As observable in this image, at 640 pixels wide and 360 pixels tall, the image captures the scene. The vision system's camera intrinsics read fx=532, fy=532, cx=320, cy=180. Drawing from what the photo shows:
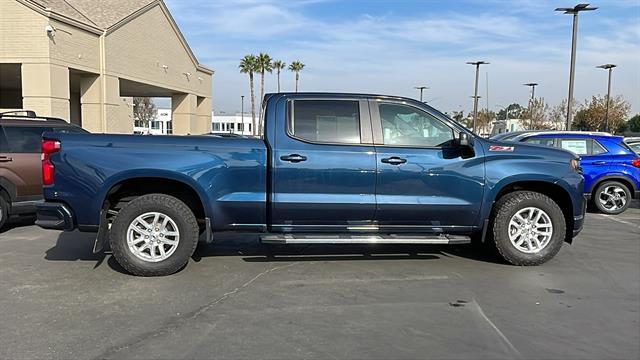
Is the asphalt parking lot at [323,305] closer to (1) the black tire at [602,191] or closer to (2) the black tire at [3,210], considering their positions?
(2) the black tire at [3,210]

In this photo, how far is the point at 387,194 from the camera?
601 cm

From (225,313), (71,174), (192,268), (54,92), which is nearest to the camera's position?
(225,313)

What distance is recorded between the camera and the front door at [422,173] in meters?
6.01

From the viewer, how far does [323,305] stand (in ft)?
16.2

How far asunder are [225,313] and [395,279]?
1968mm

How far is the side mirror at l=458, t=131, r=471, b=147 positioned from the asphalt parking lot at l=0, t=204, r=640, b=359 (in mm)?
1462

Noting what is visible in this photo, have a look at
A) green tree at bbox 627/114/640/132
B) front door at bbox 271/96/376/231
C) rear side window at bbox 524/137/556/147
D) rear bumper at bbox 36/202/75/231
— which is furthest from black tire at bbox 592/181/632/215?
green tree at bbox 627/114/640/132

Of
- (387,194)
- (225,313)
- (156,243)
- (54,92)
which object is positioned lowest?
(225,313)

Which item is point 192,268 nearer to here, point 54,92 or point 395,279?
A: point 395,279

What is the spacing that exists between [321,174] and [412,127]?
1249mm

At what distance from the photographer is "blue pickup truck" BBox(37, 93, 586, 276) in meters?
5.73

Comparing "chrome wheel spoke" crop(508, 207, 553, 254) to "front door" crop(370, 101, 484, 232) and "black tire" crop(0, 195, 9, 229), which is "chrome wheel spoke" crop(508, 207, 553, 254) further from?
"black tire" crop(0, 195, 9, 229)

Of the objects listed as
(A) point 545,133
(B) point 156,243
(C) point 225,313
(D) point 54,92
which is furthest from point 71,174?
(D) point 54,92

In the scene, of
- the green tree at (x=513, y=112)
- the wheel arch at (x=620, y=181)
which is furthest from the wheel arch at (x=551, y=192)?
the green tree at (x=513, y=112)
